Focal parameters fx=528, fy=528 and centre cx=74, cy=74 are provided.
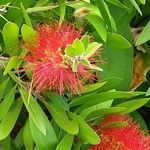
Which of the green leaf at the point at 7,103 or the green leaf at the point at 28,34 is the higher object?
the green leaf at the point at 28,34

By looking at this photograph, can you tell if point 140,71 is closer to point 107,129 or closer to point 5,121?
point 107,129

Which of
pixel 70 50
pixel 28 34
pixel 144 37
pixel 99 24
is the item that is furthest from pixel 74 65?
pixel 144 37

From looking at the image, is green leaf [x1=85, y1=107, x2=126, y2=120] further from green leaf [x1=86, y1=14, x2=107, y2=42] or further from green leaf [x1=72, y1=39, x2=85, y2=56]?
green leaf [x1=72, y1=39, x2=85, y2=56]

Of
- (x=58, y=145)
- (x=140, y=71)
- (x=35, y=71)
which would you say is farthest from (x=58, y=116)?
(x=140, y=71)

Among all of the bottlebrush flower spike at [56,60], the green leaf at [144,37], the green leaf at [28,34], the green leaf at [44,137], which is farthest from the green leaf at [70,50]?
the green leaf at [144,37]

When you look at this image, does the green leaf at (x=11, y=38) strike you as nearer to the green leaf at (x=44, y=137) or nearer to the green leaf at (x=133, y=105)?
the green leaf at (x=44, y=137)

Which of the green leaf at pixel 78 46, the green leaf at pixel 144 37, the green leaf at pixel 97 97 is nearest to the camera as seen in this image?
the green leaf at pixel 78 46
